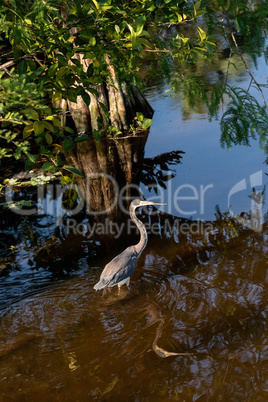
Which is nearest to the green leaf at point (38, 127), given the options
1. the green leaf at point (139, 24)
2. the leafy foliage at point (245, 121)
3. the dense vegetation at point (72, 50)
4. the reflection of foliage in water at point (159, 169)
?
the dense vegetation at point (72, 50)

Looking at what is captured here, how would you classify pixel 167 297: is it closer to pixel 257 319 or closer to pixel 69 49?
pixel 257 319

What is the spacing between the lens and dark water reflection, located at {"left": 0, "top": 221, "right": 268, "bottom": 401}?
3945mm

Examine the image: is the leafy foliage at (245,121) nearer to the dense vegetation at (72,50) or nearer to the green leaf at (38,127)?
the dense vegetation at (72,50)

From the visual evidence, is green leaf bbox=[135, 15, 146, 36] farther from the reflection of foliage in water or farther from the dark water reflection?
the reflection of foliage in water

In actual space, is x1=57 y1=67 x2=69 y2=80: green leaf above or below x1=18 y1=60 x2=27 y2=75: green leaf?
below

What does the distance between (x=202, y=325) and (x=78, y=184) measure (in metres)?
4.56

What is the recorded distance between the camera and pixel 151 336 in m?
4.60

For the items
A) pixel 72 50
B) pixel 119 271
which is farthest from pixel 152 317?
pixel 72 50

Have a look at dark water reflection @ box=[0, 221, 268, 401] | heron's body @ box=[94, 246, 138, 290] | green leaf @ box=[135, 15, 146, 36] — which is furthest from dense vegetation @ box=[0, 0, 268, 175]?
dark water reflection @ box=[0, 221, 268, 401]

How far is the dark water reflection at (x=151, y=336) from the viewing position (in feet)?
12.9

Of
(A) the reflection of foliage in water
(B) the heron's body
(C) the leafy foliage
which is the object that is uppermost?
(C) the leafy foliage

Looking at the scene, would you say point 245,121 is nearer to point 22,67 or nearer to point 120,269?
point 120,269

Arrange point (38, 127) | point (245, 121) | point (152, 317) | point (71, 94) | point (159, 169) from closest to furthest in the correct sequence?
1. point (38, 127)
2. point (71, 94)
3. point (152, 317)
4. point (245, 121)
5. point (159, 169)

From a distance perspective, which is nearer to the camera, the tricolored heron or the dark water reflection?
the dark water reflection
